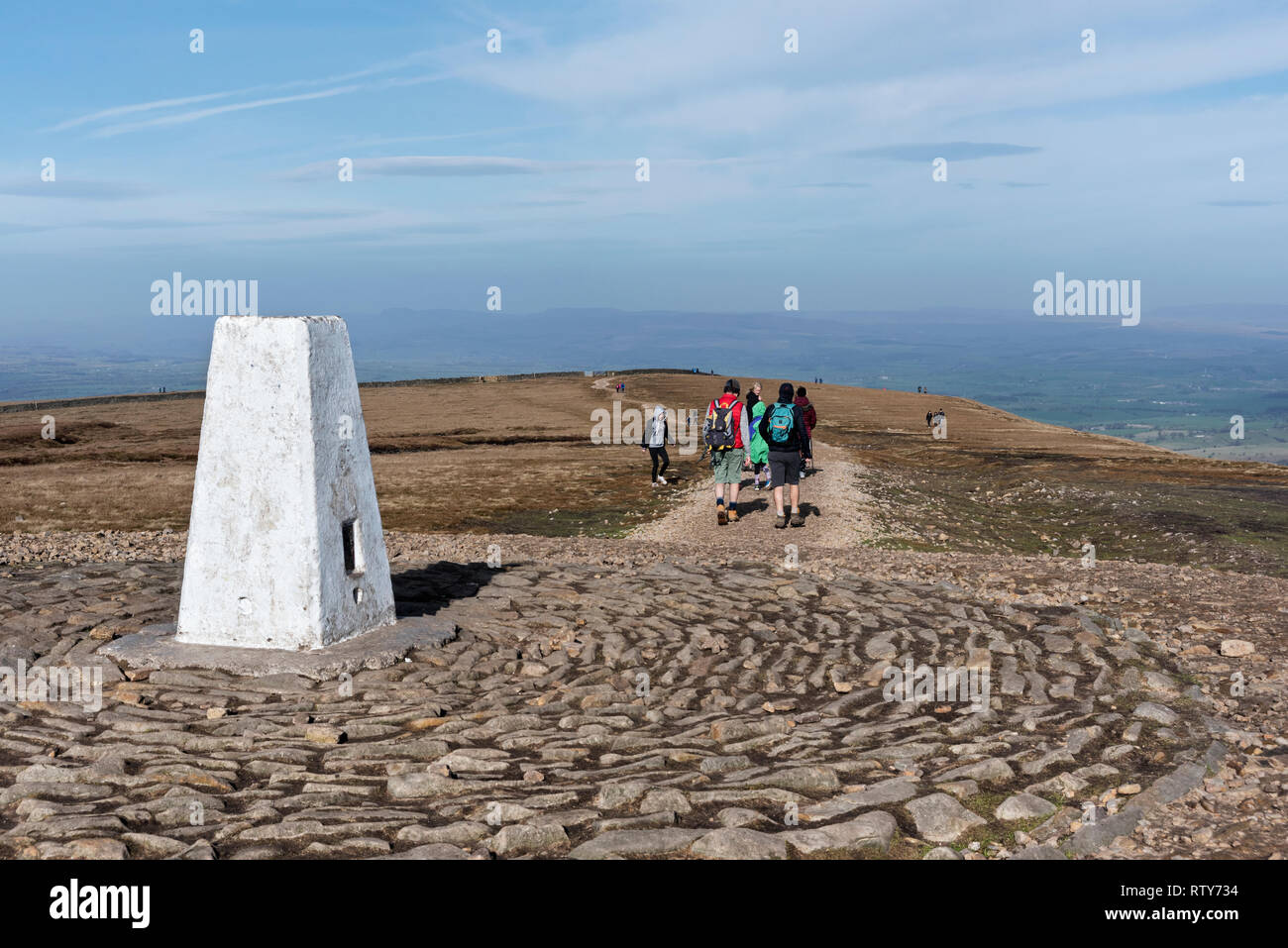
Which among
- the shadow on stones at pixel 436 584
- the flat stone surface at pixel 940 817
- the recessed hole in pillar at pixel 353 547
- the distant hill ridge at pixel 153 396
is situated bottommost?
the flat stone surface at pixel 940 817

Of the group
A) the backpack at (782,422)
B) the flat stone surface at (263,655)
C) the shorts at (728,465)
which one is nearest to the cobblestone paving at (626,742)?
the flat stone surface at (263,655)

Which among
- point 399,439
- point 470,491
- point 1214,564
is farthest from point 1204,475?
point 399,439

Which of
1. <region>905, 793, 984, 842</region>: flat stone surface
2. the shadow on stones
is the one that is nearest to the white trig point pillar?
the shadow on stones

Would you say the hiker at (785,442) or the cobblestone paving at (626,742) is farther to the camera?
the hiker at (785,442)

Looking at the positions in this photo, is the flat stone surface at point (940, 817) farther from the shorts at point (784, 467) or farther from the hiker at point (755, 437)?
the hiker at point (755, 437)

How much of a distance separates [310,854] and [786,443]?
1457 centimetres

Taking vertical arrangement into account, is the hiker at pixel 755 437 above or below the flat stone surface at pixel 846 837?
above

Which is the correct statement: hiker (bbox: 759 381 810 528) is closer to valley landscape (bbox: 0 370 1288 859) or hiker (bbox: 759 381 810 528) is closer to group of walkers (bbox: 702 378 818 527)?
group of walkers (bbox: 702 378 818 527)

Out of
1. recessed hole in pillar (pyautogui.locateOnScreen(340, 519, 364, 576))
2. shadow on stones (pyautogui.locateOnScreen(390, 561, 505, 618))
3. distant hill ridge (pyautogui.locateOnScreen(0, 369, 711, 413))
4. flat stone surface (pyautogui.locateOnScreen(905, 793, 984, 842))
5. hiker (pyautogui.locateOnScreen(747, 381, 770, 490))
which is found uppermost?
distant hill ridge (pyautogui.locateOnScreen(0, 369, 711, 413))

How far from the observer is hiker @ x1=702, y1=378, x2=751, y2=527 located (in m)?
20.9

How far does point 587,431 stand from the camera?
163 feet

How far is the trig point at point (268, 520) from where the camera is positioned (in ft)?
33.0

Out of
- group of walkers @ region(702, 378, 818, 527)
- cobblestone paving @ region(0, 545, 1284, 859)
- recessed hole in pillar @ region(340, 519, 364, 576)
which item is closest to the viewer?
cobblestone paving @ region(0, 545, 1284, 859)

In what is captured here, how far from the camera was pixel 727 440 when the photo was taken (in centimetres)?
2100
